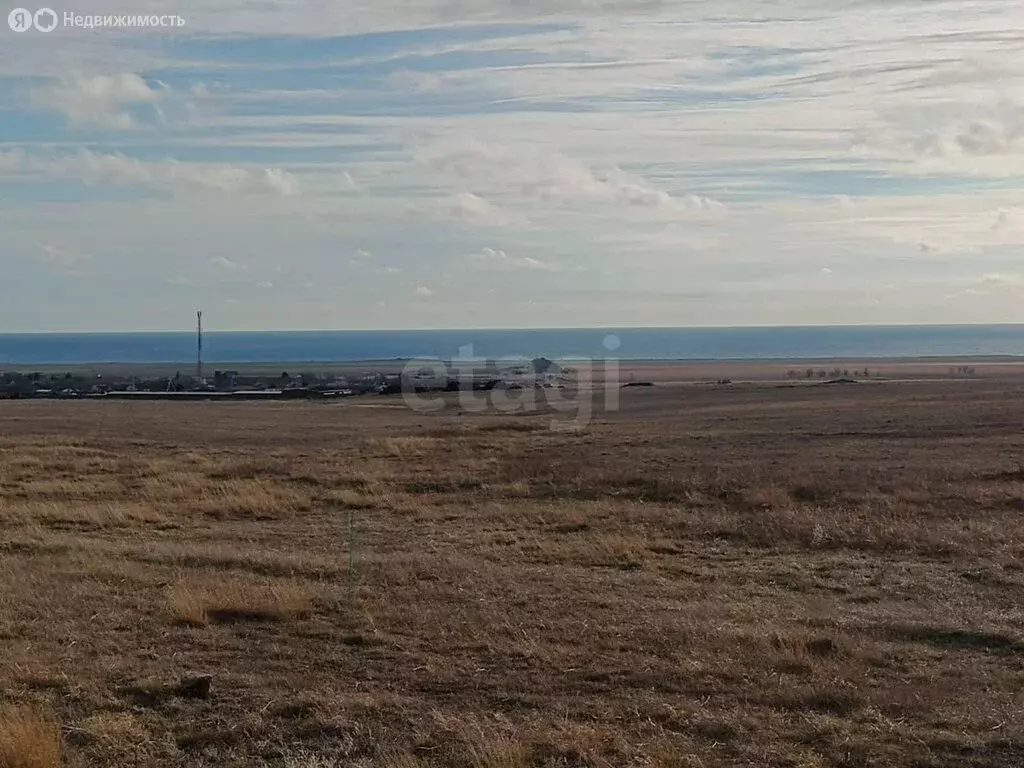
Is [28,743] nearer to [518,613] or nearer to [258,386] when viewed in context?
[518,613]

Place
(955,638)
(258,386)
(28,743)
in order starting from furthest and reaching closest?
(258,386) → (955,638) → (28,743)

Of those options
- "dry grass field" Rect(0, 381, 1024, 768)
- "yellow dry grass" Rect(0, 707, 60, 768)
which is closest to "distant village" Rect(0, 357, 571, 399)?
"dry grass field" Rect(0, 381, 1024, 768)

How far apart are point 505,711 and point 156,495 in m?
14.0

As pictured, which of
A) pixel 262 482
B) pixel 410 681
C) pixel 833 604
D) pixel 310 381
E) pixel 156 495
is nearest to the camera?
pixel 410 681

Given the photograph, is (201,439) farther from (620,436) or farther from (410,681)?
(410,681)

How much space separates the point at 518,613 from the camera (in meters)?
10.2

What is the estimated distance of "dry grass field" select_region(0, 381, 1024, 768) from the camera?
6.70 m

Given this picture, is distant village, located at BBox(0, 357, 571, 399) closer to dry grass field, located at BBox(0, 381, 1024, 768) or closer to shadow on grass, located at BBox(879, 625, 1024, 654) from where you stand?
dry grass field, located at BBox(0, 381, 1024, 768)

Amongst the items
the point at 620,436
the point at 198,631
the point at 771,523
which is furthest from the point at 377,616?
the point at 620,436

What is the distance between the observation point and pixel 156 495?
20.0m

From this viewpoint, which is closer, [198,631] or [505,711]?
[505,711]

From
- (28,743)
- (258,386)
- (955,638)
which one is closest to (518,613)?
(955,638)

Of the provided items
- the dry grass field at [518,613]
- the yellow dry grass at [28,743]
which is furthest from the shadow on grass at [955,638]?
the yellow dry grass at [28,743]

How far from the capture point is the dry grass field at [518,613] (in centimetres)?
670
